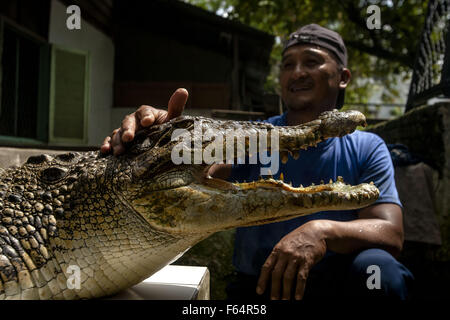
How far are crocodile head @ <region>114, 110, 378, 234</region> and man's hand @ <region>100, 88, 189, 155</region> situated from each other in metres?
0.06

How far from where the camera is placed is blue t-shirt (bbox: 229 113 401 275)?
2.19 metres

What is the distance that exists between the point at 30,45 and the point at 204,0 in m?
14.5

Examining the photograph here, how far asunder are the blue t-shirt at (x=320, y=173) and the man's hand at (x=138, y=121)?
0.76 meters

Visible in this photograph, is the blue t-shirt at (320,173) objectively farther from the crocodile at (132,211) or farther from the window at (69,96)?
the window at (69,96)

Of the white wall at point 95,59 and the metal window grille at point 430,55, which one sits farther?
the white wall at point 95,59

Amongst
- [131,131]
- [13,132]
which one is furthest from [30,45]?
[131,131]

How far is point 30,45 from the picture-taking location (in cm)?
599

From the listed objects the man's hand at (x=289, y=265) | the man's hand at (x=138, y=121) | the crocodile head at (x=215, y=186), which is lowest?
the man's hand at (x=289, y=265)

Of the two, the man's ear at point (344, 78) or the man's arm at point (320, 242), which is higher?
the man's ear at point (344, 78)

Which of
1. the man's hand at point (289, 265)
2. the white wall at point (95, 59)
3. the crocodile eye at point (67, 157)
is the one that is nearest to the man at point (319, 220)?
the man's hand at point (289, 265)

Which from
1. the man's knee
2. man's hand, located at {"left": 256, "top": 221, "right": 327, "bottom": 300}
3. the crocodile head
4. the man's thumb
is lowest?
the man's knee

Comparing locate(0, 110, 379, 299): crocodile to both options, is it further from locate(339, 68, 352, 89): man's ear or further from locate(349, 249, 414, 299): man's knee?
locate(339, 68, 352, 89): man's ear

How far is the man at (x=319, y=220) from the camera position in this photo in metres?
1.56

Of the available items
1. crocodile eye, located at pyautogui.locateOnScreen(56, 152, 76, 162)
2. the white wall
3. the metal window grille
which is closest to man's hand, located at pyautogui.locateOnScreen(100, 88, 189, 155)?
crocodile eye, located at pyautogui.locateOnScreen(56, 152, 76, 162)
